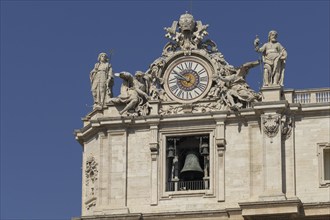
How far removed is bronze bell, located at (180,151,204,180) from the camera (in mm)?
62344

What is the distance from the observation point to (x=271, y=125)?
61531mm

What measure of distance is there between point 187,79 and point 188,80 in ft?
0.20

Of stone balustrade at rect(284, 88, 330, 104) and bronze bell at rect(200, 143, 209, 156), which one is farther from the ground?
stone balustrade at rect(284, 88, 330, 104)

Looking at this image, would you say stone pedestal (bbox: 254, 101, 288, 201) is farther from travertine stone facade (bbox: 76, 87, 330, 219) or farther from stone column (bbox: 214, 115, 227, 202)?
stone column (bbox: 214, 115, 227, 202)

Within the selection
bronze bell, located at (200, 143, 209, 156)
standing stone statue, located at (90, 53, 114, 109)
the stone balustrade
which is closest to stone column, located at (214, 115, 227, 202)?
bronze bell, located at (200, 143, 209, 156)

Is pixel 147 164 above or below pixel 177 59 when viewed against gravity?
below

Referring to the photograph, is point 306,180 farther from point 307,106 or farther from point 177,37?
point 177,37

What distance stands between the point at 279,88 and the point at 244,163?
10.0ft

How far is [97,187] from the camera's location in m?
62.8

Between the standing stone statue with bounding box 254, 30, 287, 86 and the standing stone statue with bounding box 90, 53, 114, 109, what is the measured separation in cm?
578

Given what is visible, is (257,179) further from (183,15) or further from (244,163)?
(183,15)

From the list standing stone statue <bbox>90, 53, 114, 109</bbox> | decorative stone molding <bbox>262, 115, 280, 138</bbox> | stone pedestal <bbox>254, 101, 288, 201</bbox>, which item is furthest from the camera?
standing stone statue <bbox>90, 53, 114, 109</bbox>

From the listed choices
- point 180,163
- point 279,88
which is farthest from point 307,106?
point 180,163

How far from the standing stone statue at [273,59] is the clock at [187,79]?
2.12 meters
